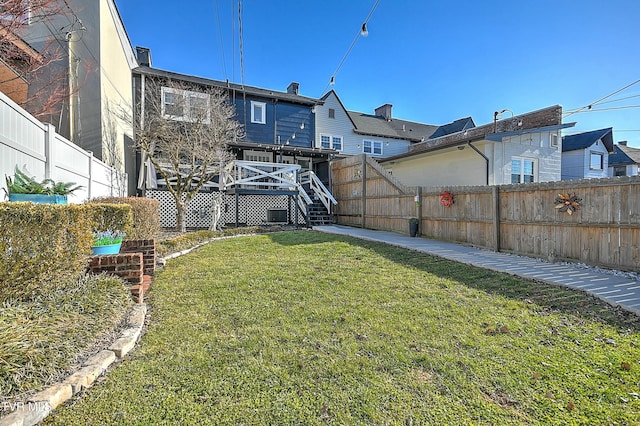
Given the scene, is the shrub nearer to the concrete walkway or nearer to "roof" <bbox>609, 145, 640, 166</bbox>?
the concrete walkway

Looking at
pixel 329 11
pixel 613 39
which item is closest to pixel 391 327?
pixel 329 11

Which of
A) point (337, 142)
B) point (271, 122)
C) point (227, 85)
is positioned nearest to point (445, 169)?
point (337, 142)

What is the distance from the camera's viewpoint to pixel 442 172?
14.4 metres

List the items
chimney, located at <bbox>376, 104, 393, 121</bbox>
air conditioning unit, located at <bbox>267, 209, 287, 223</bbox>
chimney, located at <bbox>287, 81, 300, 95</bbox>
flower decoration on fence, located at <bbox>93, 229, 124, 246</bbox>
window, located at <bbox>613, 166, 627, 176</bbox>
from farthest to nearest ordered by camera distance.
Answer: window, located at <bbox>613, 166, 627, 176</bbox> → chimney, located at <bbox>376, 104, 393, 121</bbox> → chimney, located at <bbox>287, 81, 300, 95</bbox> → air conditioning unit, located at <bbox>267, 209, 287, 223</bbox> → flower decoration on fence, located at <bbox>93, 229, 124, 246</bbox>

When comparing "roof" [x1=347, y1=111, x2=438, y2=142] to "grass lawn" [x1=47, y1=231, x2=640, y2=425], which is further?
"roof" [x1=347, y1=111, x2=438, y2=142]

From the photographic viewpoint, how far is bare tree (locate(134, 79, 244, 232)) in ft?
33.1

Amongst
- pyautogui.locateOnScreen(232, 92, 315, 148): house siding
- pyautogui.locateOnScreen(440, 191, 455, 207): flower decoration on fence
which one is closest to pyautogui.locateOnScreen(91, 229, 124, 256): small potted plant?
pyautogui.locateOnScreen(440, 191, 455, 207): flower decoration on fence

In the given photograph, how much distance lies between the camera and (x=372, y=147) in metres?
21.4

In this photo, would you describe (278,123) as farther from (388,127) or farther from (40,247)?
(40,247)

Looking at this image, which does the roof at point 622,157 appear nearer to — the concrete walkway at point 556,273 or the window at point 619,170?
the window at point 619,170

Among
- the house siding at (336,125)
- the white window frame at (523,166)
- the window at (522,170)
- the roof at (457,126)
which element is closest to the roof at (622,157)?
the roof at (457,126)

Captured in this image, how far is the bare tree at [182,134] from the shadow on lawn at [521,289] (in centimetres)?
642

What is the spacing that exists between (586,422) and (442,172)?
43.6ft

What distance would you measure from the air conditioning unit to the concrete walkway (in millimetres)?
7268
